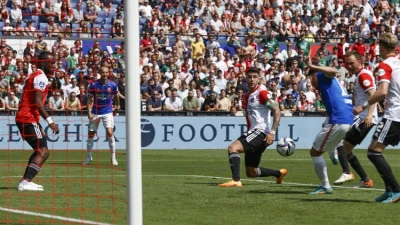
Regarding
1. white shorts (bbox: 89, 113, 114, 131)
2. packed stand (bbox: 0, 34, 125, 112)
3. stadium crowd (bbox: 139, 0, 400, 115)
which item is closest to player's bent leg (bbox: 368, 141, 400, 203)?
packed stand (bbox: 0, 34, 125, 112)

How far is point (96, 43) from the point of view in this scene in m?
26.9

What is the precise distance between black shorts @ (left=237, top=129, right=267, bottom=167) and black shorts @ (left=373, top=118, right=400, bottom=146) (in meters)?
3.12

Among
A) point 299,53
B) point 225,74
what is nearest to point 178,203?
point 225,74

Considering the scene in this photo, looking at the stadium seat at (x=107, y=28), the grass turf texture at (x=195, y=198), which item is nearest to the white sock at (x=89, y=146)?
the grass turf texture at (x=195, y=198)

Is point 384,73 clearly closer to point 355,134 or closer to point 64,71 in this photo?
point 355,134

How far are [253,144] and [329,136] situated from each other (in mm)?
1960

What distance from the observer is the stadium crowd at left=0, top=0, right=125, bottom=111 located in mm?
22594

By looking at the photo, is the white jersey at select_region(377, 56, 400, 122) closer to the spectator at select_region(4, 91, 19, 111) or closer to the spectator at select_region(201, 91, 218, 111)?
the spectator at select_region(4, 91, 19, 111)

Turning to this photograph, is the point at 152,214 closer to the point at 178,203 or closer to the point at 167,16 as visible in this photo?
the point at 178,203

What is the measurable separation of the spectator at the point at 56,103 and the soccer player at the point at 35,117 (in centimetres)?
1180

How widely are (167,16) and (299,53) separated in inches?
207

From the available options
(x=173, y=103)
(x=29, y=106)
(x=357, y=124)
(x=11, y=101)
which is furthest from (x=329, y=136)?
(x=173, y=103)

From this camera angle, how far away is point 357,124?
15812mm

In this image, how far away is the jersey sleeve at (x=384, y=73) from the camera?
12234 mm
